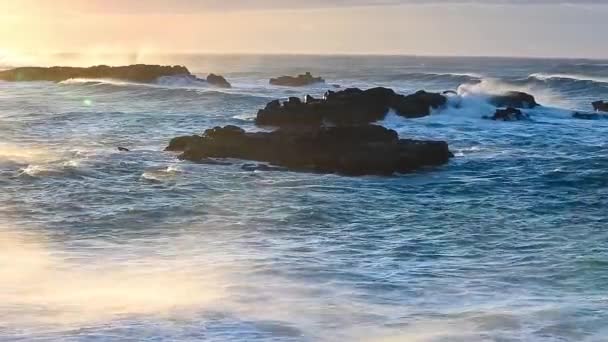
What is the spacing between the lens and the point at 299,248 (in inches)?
830

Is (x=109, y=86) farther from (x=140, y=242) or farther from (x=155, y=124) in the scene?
(x=140, y=242)

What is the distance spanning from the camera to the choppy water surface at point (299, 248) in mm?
15086

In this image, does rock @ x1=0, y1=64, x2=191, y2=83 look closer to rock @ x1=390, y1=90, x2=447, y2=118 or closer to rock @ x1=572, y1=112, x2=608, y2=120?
rock @ x1=390, y1=90, x2=447, y2=118

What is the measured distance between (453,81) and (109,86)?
49.0 metres

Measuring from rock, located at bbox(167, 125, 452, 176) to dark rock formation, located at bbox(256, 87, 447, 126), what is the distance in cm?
1039

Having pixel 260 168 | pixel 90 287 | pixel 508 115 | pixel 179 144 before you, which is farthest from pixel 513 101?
pixel 90 287

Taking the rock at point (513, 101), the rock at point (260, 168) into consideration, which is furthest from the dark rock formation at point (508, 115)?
the rock at point (260, 168)

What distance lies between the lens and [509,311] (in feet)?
52.0

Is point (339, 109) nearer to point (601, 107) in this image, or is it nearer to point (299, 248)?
point (601, 107)

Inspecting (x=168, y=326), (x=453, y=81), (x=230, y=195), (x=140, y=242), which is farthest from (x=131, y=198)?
(x=453, y=81)

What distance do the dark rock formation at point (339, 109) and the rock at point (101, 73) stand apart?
47114mm

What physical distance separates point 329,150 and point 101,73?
71.7 meters

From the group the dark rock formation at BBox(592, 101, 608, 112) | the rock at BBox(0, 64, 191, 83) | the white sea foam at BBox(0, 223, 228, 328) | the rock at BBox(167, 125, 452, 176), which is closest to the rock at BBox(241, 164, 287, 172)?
the rock at BBox(167, 125, 452, 176)

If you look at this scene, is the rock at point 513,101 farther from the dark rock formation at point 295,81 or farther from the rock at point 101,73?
the rock at point 101,73
